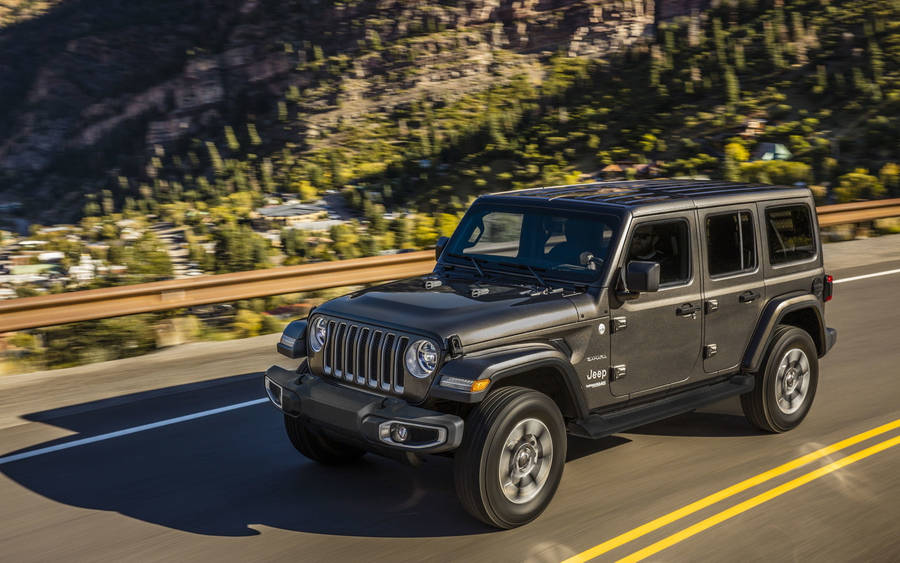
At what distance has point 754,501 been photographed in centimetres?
554

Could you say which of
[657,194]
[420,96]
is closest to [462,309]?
[657,194]

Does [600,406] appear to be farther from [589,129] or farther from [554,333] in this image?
[589,129]

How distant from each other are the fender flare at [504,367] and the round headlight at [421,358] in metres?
0.09

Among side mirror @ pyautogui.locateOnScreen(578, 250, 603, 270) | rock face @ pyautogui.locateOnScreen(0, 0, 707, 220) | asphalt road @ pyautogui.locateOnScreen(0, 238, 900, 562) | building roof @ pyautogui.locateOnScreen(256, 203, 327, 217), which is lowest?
building roof @ pyautogui.locateOnScreen(256, 203, 327, 217)

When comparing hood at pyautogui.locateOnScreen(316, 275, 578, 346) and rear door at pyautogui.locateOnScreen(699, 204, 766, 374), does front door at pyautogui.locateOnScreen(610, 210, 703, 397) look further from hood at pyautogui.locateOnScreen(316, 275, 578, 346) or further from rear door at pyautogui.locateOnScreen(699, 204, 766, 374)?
hood at pyautogui.locateOnScreen(316, 275, 578, 346)

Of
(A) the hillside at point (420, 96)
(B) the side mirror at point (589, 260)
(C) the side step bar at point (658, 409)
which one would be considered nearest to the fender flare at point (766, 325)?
(C) the side step bar at point (658, 409)

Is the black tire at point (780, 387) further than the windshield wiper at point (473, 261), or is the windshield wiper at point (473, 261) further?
the black tire at point (780, 387)

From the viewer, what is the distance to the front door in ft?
18.7

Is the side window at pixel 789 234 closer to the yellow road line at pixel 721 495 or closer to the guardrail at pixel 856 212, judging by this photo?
the yellow road line at pixel 721 495

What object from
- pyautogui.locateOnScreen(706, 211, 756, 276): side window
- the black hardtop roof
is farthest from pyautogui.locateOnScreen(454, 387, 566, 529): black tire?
pyautogui.locateOnScreen(706, 211, 756, 276): side window

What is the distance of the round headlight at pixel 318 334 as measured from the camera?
556cm

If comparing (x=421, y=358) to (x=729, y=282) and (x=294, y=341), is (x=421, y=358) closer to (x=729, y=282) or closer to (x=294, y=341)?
(x=294, y=341)

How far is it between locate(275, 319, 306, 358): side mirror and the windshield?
1.18 m

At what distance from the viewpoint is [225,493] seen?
5715 millimetres
